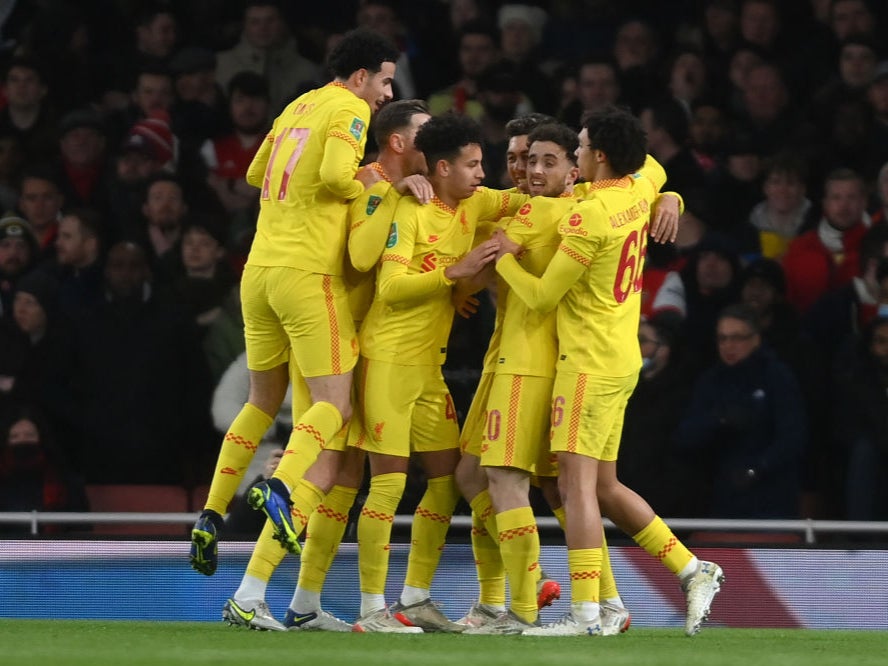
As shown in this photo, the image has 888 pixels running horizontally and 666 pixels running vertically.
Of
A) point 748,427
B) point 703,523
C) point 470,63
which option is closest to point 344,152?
point 703,523

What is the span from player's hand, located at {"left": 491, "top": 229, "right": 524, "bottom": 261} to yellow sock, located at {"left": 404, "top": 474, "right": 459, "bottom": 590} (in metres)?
1.01

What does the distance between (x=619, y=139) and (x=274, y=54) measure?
16.9ft

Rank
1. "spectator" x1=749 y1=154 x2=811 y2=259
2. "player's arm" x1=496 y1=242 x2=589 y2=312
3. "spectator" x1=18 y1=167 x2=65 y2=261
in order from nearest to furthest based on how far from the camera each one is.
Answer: "player's arm" x1=496 y1=242 x2=589 y2=312
"spectator" x1=749 y1=154 x2=811 y2=259
"spectator" x1=18 y1=167 x2=65 y2=261

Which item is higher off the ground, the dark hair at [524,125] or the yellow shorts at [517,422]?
the dark hair at [524,125]

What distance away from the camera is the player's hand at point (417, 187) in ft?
25.7

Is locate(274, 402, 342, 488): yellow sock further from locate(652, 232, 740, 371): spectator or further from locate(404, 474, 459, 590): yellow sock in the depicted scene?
locate(652, 232, 740, 371): spectator

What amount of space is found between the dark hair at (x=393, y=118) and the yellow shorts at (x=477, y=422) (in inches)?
44.8

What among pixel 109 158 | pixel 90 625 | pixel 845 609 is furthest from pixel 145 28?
pixel 845 609

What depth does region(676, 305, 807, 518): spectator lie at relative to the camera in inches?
381

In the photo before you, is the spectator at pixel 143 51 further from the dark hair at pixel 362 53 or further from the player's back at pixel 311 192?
the player's back at pixel 311 192

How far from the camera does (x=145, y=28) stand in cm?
1292

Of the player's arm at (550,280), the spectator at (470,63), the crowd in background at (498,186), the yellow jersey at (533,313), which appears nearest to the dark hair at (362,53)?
the yellow jersey at (533,313)

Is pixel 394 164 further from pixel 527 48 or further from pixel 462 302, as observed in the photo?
pixel 527 48

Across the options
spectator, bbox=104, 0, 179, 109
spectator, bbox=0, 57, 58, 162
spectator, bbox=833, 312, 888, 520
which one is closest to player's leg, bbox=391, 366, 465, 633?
spectator, bbox=833, 312, 888, 520
